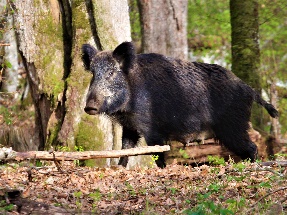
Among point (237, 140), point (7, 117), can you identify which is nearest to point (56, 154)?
point (237, 140)

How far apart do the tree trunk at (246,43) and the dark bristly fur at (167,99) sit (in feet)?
9.69

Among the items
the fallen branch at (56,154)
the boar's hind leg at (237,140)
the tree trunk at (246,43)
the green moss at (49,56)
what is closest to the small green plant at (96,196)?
the fallen branch at (56,154)

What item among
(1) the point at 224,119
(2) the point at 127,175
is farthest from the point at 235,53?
(2) the point at 127,175

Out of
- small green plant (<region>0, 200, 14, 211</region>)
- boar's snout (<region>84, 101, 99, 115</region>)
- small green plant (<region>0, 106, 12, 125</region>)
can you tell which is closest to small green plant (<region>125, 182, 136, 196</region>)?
small green plant (<region>0, 200, 14, 211</region>)

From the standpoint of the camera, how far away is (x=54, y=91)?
32.9ft

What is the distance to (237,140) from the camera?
10188 millimetres

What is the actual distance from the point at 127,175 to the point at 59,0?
4.08m

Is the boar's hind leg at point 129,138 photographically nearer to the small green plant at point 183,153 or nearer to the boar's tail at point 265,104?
the small green plant at point 183,153

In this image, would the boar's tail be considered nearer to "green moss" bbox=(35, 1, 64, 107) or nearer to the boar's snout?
the boar's snout

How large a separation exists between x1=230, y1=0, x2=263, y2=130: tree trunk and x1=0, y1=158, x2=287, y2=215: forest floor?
567 centimetres

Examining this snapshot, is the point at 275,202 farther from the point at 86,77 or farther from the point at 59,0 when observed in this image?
the point at 59,0

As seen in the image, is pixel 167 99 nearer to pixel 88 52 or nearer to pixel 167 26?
pixel 88 52

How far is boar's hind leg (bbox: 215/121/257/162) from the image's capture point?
1015 centimetres

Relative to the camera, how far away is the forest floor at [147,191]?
221 inches
